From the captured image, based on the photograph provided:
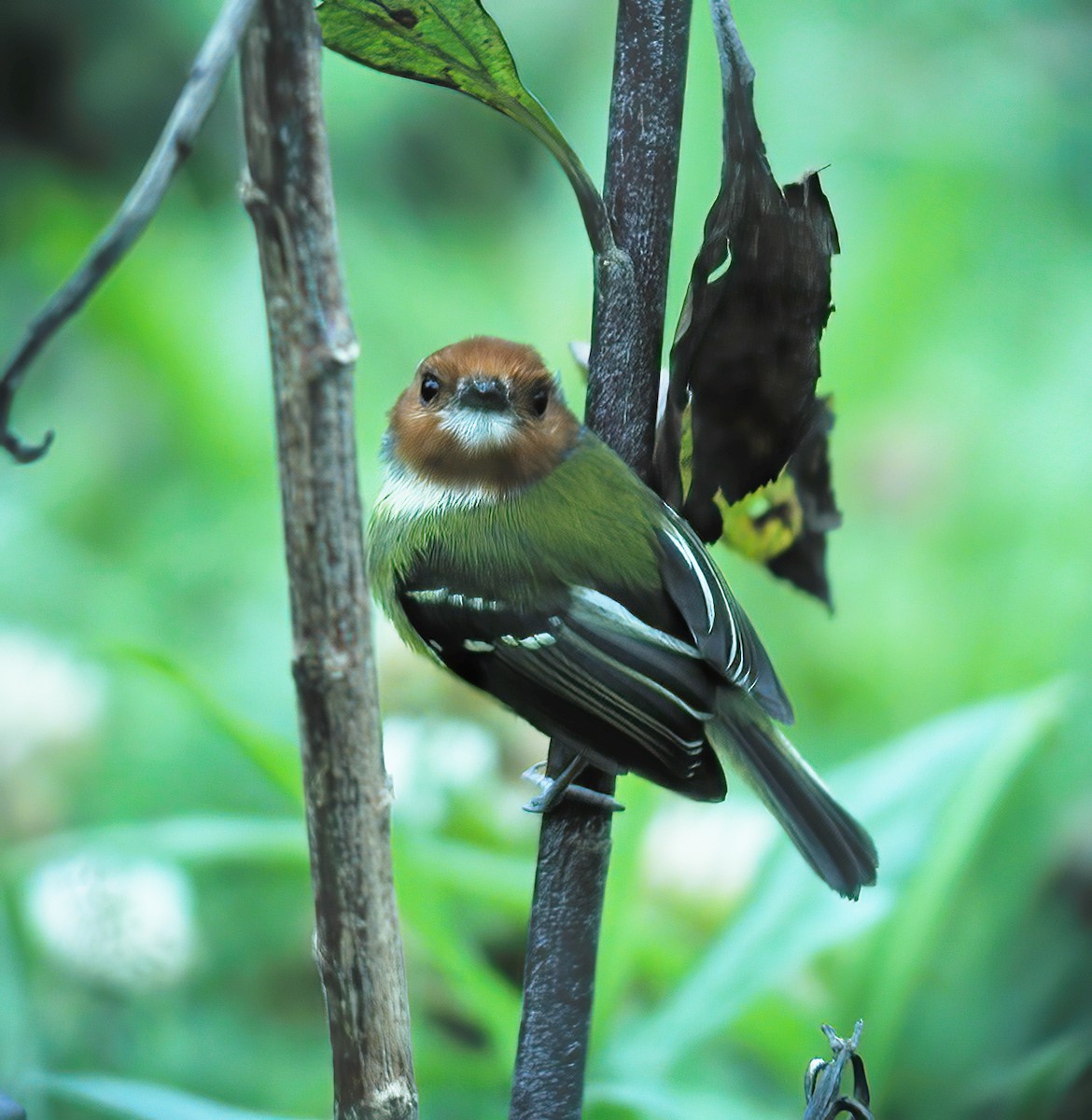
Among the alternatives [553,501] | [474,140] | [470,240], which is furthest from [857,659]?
[474,140]

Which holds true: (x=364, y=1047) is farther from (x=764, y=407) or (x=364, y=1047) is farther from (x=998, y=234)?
(x=998, y=234)

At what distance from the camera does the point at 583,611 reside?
752 millimetres

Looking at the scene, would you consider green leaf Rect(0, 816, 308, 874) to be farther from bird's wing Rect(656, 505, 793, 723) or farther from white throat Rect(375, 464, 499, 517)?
bird's wing Rect(656, 505, 793, 723)

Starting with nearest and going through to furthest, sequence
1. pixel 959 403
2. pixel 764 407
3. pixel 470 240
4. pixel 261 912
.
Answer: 1. pixel 764 407
2. pixel 261 912
3. pixel 959 403
4. pixel 470 240

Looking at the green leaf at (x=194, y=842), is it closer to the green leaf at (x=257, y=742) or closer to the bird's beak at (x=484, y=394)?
the green leaf at (x=257, y=742)

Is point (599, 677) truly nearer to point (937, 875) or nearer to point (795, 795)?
point (795, 795)

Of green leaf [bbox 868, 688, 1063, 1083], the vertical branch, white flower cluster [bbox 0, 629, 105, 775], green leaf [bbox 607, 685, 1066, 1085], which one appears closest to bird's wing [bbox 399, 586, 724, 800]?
the vertical branch

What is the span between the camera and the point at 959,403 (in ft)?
6.15

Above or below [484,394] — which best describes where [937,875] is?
below

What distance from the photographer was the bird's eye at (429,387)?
2.98ft

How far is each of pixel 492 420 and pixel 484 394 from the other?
0.06ft

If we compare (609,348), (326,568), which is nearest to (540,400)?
(609,348)

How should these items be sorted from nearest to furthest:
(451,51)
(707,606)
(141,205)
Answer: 1. (141,205)
2. (451,51)
3. (707,606)

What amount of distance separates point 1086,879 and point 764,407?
1030mm
